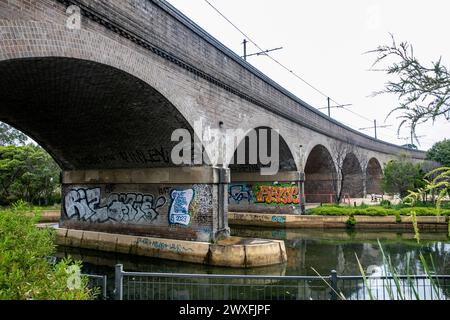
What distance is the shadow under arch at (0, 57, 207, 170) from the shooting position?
344 inches

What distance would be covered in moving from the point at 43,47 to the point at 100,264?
28.6 ft

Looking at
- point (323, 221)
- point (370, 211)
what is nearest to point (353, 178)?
point (370, 211)

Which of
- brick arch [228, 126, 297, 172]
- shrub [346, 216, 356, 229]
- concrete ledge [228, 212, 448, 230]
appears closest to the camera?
concrete ledge [228, 212, 448, 230]

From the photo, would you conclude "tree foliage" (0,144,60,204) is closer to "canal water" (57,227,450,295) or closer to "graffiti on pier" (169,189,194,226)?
"canal water" (57,227,450,295)

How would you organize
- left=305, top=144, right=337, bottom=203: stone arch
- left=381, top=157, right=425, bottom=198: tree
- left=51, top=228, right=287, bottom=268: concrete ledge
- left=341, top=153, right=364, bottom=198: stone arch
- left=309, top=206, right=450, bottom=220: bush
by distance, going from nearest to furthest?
left=51, top=228, right=287, bottom=268: concrete ledge, left=309, top=206, right=450, bottom=220: bush, left=381, top=157, right=425, bottom=198: tree, left=305, top=144, right=337, bottom=203: stone arch, left=341, top=153, right=364, bottom=198: stone arch

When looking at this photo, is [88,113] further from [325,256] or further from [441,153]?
[441,153]

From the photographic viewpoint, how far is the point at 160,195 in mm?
14219

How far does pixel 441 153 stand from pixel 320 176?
1557 centimetres

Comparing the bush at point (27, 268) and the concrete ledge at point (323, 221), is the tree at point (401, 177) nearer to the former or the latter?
the concrete ledge at point (323, 221)

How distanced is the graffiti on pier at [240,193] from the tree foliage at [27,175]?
15.8 m

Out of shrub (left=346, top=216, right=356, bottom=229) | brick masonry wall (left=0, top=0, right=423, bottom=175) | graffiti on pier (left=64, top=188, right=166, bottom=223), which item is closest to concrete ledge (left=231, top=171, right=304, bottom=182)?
brick masonry wall (left=0, top=0, right=423, bottom=175)

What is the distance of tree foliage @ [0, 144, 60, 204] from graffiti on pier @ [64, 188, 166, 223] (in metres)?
15.5

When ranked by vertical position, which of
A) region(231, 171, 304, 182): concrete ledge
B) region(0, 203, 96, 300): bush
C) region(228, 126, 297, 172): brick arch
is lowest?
region(0, 203, 96, 300): bush
